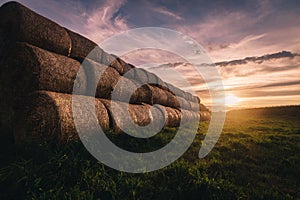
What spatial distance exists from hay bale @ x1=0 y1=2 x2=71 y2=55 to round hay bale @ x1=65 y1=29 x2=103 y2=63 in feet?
2.64

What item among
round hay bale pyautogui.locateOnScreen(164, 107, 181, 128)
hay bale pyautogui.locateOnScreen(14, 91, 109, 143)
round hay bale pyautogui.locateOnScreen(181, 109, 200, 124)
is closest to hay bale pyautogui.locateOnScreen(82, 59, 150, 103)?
hay bale pyautogui.locateOnScreen(14, 91, 109, 143)

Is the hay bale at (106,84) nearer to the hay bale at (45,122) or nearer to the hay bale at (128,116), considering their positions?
the hay bale at (128,116)

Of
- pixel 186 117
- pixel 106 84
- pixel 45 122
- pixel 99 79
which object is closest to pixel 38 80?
pixel 45 122

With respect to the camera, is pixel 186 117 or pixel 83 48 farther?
pixel 186 117

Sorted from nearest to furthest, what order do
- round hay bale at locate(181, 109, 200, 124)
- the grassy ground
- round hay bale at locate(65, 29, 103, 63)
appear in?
the grassy ground < round hay bale at locate(65, 29, 103, 63) < round hay bale at locate(181, 109, 200, 124)

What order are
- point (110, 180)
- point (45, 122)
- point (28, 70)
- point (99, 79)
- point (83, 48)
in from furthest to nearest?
point (83, 48) → point (99, 79) → point (28, 70) → point (45, 122) → point (110, 180)

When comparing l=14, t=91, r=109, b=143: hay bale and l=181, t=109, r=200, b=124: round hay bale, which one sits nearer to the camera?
l=14, t=91, r=109, b=143: hay bale

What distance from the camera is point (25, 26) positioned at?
412 cm

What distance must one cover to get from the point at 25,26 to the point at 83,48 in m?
1.78

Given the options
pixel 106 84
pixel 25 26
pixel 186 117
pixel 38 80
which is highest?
pixel 25 26

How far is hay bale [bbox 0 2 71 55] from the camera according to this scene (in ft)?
13.4

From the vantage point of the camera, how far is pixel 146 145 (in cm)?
494

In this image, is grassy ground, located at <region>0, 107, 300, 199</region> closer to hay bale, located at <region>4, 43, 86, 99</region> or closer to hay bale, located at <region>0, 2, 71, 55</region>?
hay bale, located at <region>4, 43, 86, 99</region>

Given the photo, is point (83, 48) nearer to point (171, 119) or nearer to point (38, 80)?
point (38, 80)
